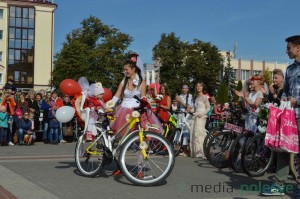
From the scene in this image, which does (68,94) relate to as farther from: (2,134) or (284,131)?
(2,134)

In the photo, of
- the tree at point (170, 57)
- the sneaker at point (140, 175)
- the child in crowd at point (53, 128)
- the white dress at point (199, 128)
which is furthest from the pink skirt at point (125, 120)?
the tree at point (170, 57)

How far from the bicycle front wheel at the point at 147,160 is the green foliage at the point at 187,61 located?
57724 millimetres

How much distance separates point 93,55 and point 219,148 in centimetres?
4390

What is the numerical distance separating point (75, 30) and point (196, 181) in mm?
50358

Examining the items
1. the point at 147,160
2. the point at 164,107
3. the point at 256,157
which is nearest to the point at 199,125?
the point at 164,107

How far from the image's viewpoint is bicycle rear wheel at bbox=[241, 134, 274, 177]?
7742mm

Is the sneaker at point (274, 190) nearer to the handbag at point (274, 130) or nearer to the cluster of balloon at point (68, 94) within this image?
the handbag at point (274, 130)

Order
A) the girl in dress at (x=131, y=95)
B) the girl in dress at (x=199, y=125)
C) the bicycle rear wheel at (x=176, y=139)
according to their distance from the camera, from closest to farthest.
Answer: the girl in dress at (x=131, y=95) < the girl in dress at (x=199, y=125) < the bicycle rear wheel at (x=176, y=139)

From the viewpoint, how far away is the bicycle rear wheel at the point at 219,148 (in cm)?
886

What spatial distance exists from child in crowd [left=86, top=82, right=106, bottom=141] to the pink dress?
1.03ft

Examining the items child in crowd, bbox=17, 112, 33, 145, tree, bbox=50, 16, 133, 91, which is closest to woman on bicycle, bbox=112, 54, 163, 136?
child in crowd, bbox=17, 112, 33, 145

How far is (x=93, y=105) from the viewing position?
26.0 ft

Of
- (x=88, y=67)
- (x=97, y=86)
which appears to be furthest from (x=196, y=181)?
(x=88, y=67)

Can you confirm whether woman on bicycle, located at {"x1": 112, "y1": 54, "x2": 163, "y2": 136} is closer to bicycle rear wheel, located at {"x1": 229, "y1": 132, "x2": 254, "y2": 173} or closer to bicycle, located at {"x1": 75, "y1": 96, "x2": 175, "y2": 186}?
bicycle, located at {"x1": 75, "y1": 96, "x2": 175, "y2": 186}
